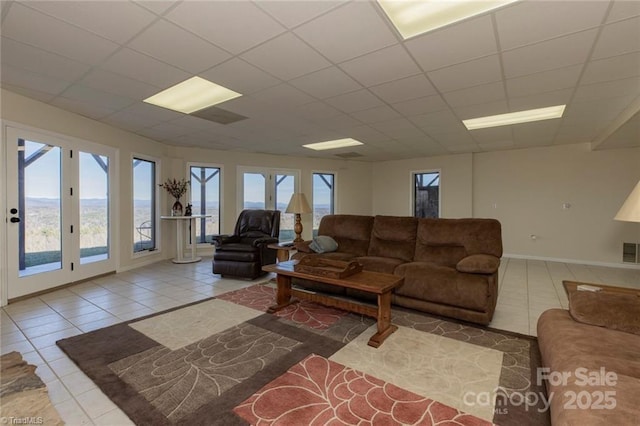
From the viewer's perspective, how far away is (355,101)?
3631mm

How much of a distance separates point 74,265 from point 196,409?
12.8 feet

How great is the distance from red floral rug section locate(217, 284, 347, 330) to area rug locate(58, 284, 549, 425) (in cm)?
3

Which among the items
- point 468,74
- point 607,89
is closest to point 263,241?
point 468,74

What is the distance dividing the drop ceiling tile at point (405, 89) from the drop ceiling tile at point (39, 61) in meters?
2.96

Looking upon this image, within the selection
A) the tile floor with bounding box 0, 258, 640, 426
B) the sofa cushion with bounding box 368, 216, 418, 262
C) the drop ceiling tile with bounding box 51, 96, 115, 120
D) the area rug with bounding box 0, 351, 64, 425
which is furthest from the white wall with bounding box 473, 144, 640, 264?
the area rug with bounding box 0, 351, 64, 425

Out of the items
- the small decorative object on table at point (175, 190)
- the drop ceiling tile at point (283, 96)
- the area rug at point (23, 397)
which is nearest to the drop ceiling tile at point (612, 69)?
the drop ceiling tile at point (283, 96)

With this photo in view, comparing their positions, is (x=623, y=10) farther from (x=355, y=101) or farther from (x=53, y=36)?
(x=53, y=36)

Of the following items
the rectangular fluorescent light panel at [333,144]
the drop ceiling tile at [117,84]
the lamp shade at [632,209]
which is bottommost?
the lamp shade at [632,209]

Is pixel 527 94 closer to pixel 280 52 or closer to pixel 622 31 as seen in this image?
pixel 622 31

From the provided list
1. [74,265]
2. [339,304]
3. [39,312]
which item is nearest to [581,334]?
[339,304]

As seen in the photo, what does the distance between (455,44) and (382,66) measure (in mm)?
632

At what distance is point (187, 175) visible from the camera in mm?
6449

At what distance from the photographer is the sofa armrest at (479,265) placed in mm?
2763

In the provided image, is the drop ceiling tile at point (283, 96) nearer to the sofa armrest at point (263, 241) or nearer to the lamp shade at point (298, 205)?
the lamp shade at point (298, 205)
